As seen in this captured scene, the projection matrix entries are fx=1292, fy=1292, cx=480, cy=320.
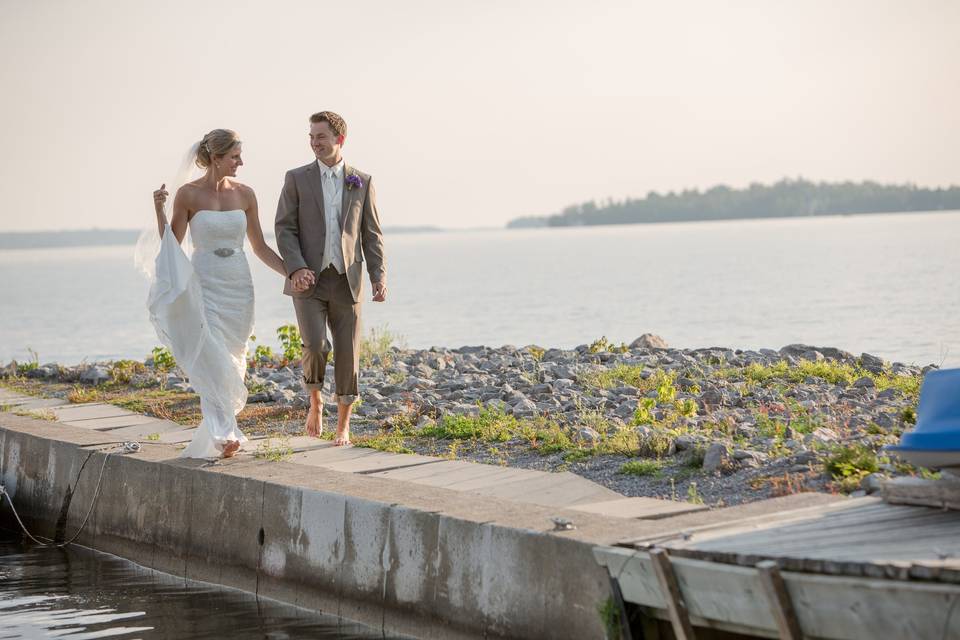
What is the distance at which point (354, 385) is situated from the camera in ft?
31.4

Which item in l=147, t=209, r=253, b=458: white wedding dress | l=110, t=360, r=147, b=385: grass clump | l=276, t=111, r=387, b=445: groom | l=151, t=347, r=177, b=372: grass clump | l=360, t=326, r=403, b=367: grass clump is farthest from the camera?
l=151, t=347, r=177, b=372: grass clump

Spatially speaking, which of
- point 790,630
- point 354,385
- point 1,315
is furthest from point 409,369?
point 1,315

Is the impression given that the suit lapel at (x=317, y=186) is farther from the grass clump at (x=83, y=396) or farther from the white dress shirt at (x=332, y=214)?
the grass clump at (x=83, y=396)

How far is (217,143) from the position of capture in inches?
349

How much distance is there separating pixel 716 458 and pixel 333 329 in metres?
3.36

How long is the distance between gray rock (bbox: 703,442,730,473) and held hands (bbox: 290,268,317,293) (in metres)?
3.22

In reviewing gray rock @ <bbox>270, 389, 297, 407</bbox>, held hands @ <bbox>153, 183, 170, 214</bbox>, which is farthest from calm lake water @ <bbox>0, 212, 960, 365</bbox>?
held hands @ <bbox>153, 183, 170, 214</bbox>

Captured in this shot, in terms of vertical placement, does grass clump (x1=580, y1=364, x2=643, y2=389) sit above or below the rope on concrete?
above

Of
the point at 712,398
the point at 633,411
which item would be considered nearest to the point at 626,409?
the point at 633,411

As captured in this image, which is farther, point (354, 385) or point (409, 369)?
point (409, 369)

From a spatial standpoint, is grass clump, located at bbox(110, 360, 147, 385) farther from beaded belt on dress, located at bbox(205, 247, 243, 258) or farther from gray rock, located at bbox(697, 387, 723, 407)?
gray rock, located at bbox(697, 387, 723, 407)

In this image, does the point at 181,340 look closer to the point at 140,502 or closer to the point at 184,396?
the point at 140,502

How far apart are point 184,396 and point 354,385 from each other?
11.6ft

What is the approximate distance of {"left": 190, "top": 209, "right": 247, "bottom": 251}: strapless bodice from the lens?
352 inches
